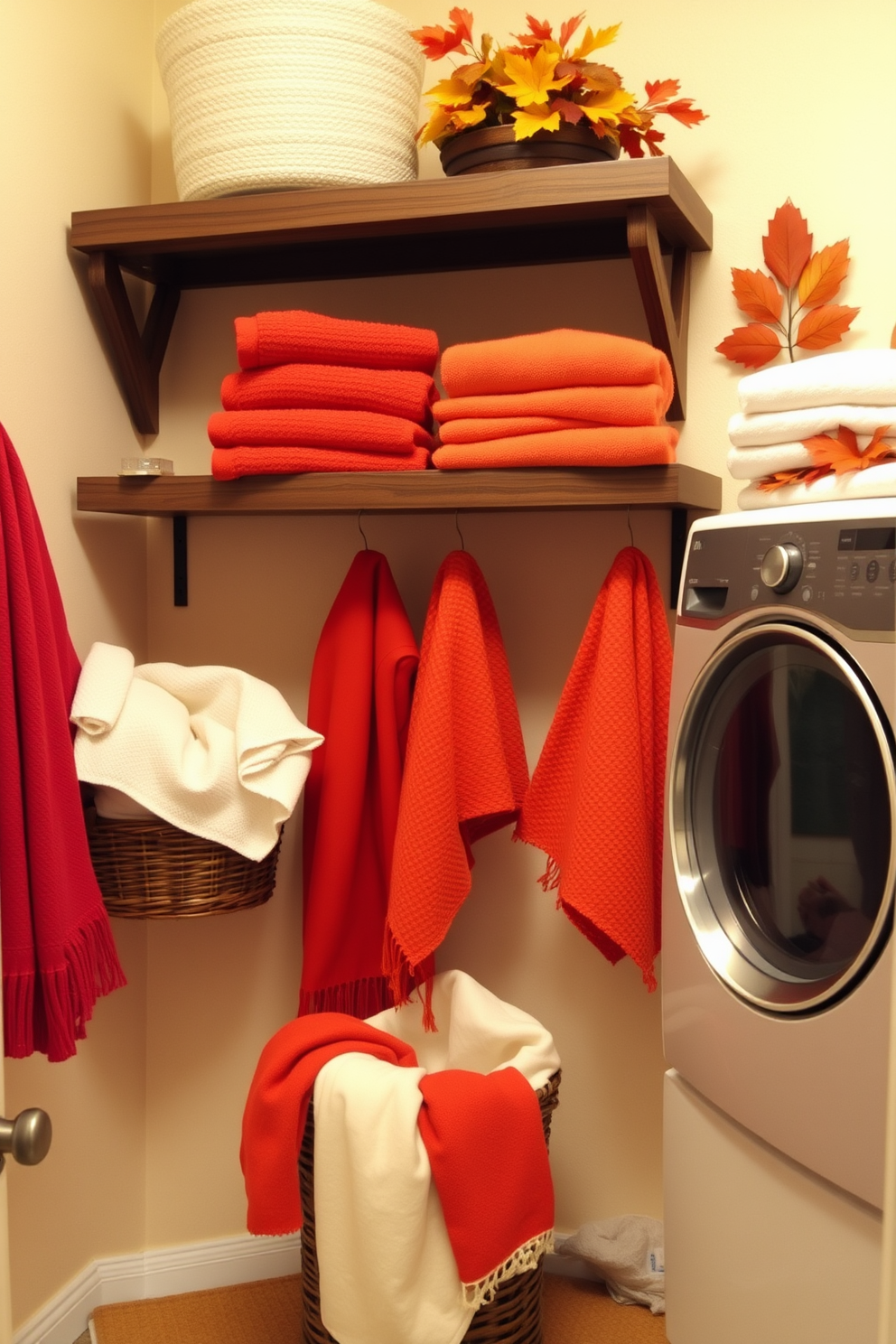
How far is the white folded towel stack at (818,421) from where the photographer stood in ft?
4.38

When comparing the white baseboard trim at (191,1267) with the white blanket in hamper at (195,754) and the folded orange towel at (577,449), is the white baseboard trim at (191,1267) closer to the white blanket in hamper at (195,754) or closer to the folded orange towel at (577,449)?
the white blanket in hamper at (195,754)

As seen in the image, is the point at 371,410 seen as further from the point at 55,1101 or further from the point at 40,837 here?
the point at 55,1101

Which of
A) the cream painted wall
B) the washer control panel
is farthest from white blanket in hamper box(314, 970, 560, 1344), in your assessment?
the washer control panel

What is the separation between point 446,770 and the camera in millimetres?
1675

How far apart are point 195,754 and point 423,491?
0.47 meters

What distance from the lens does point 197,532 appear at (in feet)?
6.55

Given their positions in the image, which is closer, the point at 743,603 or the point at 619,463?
the point at 743,603

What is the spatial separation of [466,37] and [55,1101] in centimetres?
162

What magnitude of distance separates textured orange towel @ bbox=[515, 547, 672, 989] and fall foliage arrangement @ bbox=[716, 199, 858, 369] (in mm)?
366

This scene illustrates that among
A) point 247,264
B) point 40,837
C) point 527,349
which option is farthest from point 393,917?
point 247,264

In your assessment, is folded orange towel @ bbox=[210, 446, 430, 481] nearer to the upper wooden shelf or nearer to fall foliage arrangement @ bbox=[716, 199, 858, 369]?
the upper wooden shelf

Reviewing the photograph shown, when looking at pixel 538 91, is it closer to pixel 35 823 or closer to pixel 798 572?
pixel 798 572

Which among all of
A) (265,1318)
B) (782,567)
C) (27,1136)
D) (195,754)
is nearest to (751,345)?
(782,567)

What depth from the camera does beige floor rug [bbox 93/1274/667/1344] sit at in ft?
5.79
